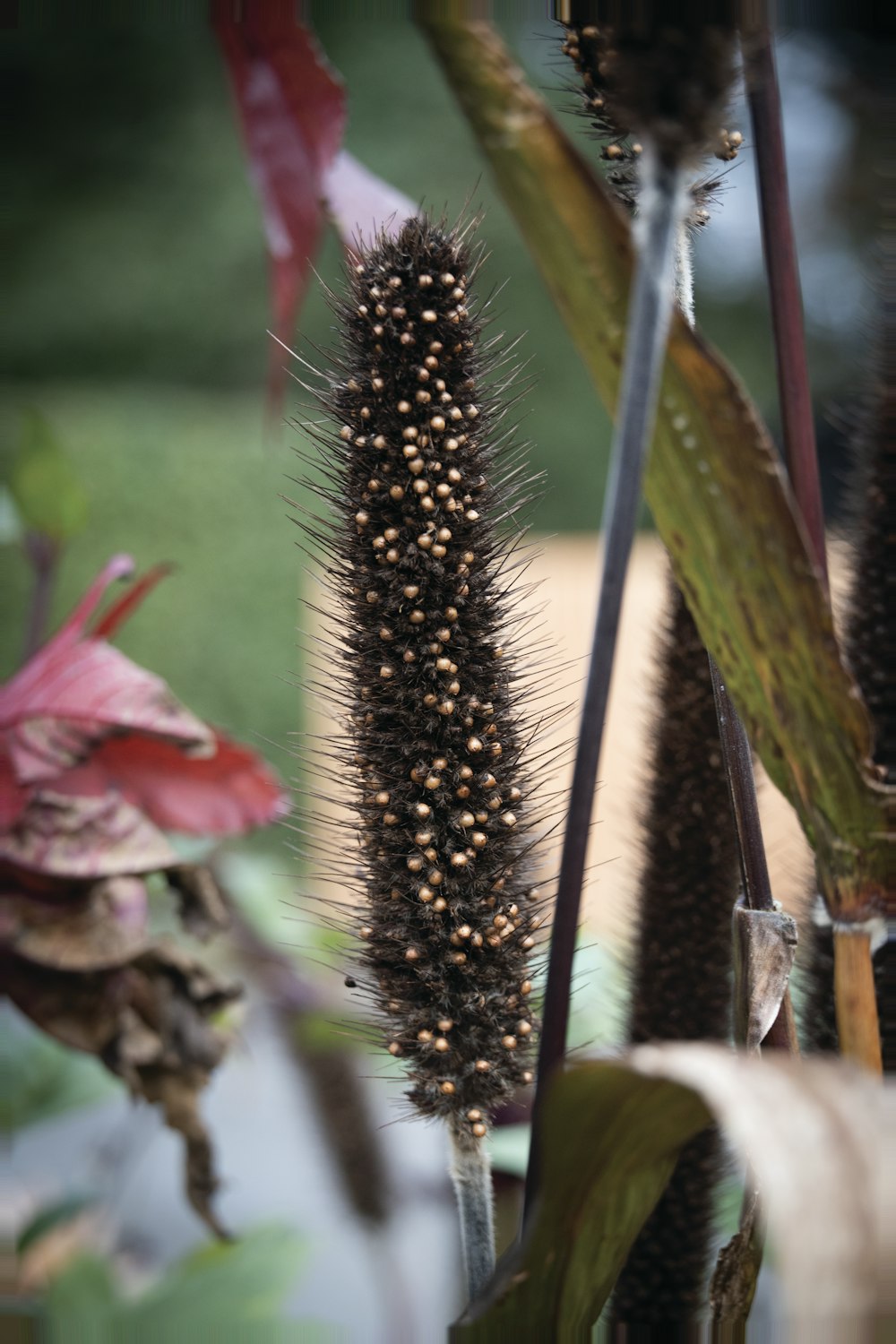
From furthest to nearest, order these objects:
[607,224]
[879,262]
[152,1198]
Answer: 1. [152,1198]
2. [879,262]
3. [607,224]

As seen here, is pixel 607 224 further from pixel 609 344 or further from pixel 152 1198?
pixel 152 1198

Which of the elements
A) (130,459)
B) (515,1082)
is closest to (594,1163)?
(515,1082)

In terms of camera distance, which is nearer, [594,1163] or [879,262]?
[594,1163]

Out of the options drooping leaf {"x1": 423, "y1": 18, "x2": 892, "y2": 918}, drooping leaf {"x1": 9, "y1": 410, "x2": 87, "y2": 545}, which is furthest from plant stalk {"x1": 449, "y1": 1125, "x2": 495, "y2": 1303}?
drooping leaf {"x1": 9, "y1": 410, "x2": 87, "y2": 545}

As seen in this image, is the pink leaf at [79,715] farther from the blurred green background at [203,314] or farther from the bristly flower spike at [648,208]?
the blurred green background at [203,314]

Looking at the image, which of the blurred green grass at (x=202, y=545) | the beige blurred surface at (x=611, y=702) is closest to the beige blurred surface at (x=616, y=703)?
the beige blurred surface at (x=611, y=702)

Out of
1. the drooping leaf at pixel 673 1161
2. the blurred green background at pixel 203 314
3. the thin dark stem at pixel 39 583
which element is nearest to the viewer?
the drooping leaf at pixel 673 1161
